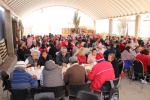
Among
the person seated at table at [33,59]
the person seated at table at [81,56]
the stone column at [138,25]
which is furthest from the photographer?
the stone column at [138,25]

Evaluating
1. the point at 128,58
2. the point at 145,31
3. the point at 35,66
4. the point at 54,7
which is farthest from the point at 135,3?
the point at 54,7

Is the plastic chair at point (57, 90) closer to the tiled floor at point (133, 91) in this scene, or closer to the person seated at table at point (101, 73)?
the person seated at table at point (101, 73)

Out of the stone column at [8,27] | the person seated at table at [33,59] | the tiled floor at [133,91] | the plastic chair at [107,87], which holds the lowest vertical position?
the tiled floor at [133,91]

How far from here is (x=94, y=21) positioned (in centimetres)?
3269

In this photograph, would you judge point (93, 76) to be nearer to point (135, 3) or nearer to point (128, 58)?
point (128, 58)

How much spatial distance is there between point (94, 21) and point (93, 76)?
1129 inches

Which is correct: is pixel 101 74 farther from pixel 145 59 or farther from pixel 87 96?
pixel 145 59

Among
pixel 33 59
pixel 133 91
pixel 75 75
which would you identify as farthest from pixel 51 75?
pixel 133 91

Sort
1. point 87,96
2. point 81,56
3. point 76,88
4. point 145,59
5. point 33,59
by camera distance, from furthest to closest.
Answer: point 81,56, point 145,59, point 33,59, point 76,88, point 87,96

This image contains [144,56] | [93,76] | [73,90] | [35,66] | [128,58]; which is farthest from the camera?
[128,58]

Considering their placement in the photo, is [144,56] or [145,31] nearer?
[144,56]

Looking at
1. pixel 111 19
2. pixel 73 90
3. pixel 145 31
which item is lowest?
pixel 73 90

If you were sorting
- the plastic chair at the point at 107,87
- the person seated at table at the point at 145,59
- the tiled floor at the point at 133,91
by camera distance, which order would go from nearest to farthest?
the plastic chair at the point at 107,87 → the tiled floor at the point at 133,91 → the person seated at table at the point at 145,59

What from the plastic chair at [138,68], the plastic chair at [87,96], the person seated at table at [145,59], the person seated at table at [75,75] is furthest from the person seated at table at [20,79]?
the person seated at table at [145,59]
